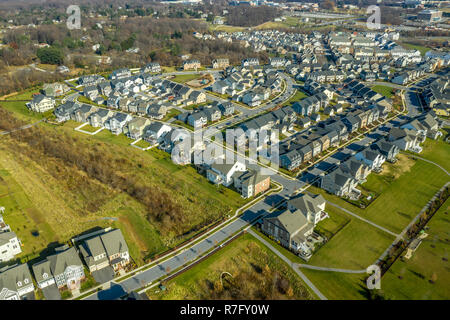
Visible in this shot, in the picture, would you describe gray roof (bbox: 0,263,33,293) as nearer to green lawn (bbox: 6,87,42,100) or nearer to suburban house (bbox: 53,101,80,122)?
suburban house (bbox: 53,101,80,122)

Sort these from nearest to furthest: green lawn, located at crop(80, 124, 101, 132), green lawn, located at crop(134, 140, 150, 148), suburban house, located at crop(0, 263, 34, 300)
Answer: suburban house, located at crop(0, 263, 34, 300) < green lawn, located at crop(134, 140, 150, 148) < green lawn, located at crop(80, 124, 101, 132)

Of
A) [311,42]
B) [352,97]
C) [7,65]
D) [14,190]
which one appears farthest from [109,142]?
[311,42]

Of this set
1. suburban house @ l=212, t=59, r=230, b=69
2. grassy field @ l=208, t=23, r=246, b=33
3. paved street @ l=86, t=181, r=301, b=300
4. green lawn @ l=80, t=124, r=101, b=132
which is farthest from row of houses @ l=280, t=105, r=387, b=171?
grassy field @ l=208, t=23, r=246, b=33

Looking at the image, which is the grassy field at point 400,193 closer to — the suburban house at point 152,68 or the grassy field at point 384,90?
the grassy field at point 384,90

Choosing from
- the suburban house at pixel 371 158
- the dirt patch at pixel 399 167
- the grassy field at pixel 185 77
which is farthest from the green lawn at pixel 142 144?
the dirt patch at pixel 399 167

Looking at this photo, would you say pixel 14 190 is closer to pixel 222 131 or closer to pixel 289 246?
pixel 222 131

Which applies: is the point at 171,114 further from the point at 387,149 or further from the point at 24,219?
the point at 387,149
